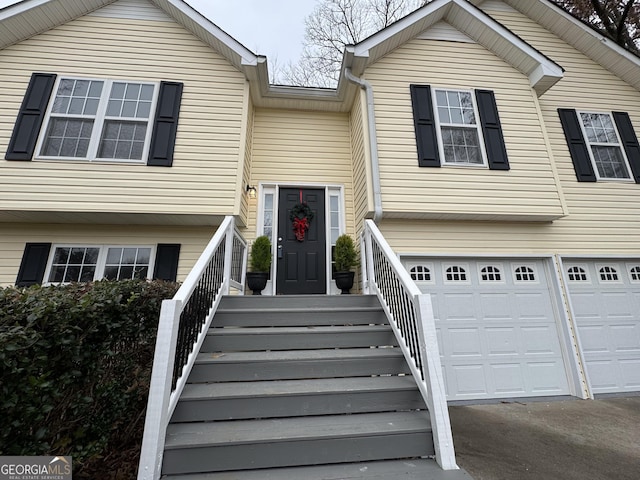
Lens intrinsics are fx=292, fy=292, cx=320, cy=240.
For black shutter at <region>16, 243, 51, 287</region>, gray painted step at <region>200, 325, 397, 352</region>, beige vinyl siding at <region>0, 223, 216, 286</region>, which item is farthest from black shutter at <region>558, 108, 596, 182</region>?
black shutter at <region>16, 243, 51, 287</region>

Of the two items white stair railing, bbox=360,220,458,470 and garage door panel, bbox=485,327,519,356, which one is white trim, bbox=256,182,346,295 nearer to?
white stair railing, bbox=360,220,458,470

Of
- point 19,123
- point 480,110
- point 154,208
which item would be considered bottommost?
point 154,208

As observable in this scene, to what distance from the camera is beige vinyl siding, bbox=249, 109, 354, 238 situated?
18.2 ft

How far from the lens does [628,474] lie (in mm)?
2393

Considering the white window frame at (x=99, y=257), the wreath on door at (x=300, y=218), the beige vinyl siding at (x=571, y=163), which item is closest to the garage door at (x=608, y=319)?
the beige vinyl siding at (x=571, y=163)

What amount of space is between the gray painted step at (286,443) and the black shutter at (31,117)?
4.75 metres

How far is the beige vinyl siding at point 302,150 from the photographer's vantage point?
554 cm

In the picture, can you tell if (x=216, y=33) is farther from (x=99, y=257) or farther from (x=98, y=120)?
(x=99, y=257)

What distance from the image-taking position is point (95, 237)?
457 cm

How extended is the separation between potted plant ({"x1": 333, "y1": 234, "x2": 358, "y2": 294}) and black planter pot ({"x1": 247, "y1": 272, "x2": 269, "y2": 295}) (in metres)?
1.13

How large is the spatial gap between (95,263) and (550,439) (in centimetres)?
624

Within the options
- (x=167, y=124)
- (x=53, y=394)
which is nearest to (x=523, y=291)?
(x=53, y=394)

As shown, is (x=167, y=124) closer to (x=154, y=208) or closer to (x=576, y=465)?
(x=154, y=208)

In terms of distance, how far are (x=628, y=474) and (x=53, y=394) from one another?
427 cm
